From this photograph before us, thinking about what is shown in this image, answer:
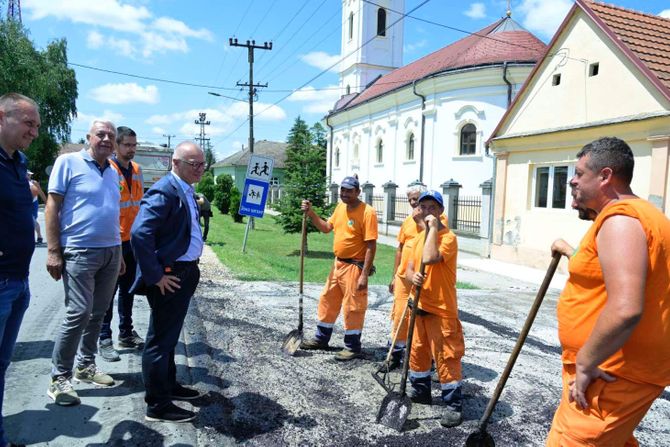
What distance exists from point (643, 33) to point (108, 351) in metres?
13.4

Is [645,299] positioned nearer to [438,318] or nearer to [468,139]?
[438,318]

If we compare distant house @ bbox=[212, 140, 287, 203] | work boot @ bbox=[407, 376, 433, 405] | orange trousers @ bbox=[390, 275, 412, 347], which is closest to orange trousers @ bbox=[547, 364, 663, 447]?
work boot @ bbox=[407, 376, 433, 405]

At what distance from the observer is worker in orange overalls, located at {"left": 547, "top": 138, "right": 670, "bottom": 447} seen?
1861mm

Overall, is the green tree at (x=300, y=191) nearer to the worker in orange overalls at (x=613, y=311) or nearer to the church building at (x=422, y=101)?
the church building at (x=422, y=101)

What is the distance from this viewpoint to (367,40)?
1638 inches

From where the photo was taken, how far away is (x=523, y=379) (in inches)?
186

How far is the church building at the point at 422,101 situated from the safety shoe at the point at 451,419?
19002 mm

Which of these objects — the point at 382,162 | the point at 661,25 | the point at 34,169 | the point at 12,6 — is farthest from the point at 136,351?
the point at 12,6

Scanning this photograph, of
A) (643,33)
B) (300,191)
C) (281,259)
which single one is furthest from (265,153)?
(643,33)

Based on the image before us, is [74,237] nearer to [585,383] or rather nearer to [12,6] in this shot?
[585,383]

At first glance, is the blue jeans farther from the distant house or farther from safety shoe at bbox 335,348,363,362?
the distant house

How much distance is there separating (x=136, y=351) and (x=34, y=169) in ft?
110

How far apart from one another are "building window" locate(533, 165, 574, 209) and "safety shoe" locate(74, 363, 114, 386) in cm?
1192

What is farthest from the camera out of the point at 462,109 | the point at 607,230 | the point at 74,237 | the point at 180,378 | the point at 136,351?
the point at 462,109
